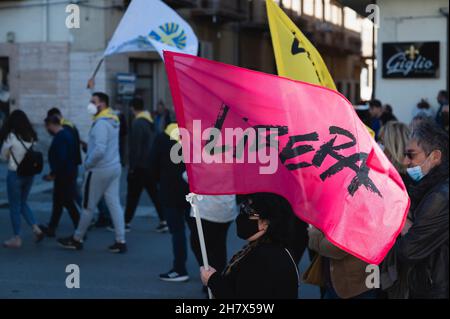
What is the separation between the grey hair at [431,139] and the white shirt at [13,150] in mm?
5401

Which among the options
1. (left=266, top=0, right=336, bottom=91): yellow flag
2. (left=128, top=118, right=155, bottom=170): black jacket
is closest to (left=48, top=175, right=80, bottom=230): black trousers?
(left=128, top=118, right=155, bottom=170): black jacket

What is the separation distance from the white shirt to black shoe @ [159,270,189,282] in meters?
2.44

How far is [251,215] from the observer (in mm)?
3410

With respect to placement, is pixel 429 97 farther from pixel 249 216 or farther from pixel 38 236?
pixel 249 216

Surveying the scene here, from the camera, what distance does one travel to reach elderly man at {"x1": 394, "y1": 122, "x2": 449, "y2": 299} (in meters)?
4.09

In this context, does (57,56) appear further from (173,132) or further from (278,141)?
(278,141)

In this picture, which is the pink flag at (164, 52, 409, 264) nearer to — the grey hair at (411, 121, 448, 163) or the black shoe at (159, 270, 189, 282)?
the grey hair at (411, 121, 448, 163)

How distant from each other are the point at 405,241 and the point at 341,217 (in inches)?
38.3

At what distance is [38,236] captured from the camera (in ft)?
28.6

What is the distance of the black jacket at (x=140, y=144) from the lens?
9.72 metres

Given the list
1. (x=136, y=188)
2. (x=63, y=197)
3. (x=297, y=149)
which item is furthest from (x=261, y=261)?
(x=136, y=188)

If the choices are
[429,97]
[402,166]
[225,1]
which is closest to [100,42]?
[225,1]

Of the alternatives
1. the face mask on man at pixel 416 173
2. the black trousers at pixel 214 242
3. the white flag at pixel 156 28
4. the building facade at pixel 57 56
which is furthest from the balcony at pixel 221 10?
the face mask on man at pixel 416 173
